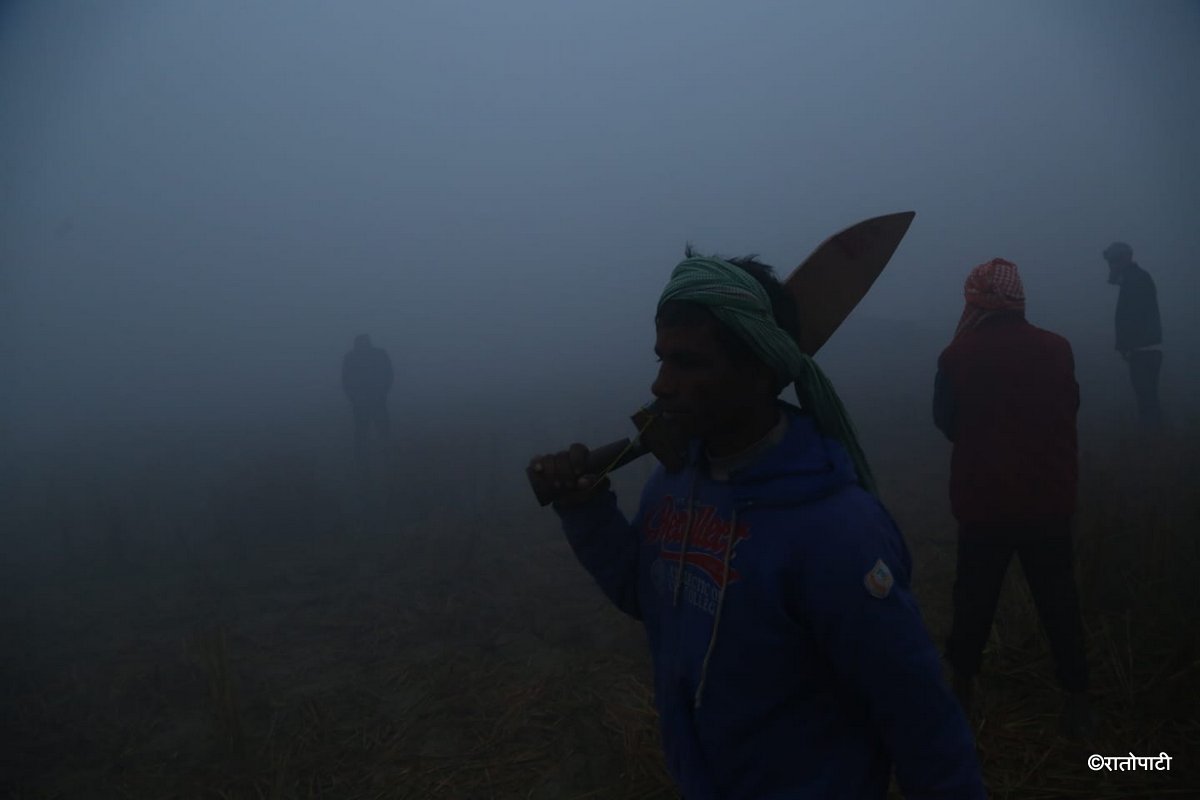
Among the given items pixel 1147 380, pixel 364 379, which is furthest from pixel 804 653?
pixel 364 379

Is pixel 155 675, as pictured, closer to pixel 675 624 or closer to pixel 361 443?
pixel 675 624

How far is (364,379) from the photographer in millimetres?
10453

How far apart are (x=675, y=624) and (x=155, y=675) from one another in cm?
461

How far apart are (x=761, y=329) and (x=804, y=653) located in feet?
1.95

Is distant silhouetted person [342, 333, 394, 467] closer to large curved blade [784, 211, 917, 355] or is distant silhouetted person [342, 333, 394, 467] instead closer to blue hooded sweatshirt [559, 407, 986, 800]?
large curved blade [784, 211, 917, 355]

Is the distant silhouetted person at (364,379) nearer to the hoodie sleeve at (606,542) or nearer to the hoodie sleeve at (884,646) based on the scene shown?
the hoodie sleeve at (606,542)

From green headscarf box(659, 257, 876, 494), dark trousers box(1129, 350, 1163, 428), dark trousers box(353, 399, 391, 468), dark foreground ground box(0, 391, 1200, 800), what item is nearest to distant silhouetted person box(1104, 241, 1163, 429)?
dark trousers box(1129, 350, 1163, 428)

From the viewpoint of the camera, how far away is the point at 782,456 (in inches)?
50.6

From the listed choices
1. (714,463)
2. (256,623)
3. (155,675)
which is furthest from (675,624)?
(256,623)

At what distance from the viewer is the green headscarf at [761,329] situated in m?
1.31

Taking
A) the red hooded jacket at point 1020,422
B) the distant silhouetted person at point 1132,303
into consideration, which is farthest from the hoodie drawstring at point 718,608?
the distant silhouetted person at point 1132,303

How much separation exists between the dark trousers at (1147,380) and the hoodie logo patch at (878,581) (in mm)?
8465

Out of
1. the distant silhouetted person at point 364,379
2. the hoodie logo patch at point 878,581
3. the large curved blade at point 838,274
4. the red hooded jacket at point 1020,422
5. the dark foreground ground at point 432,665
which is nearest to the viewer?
the hoodie logo patch at point 878,581

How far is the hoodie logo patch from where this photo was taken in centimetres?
113
